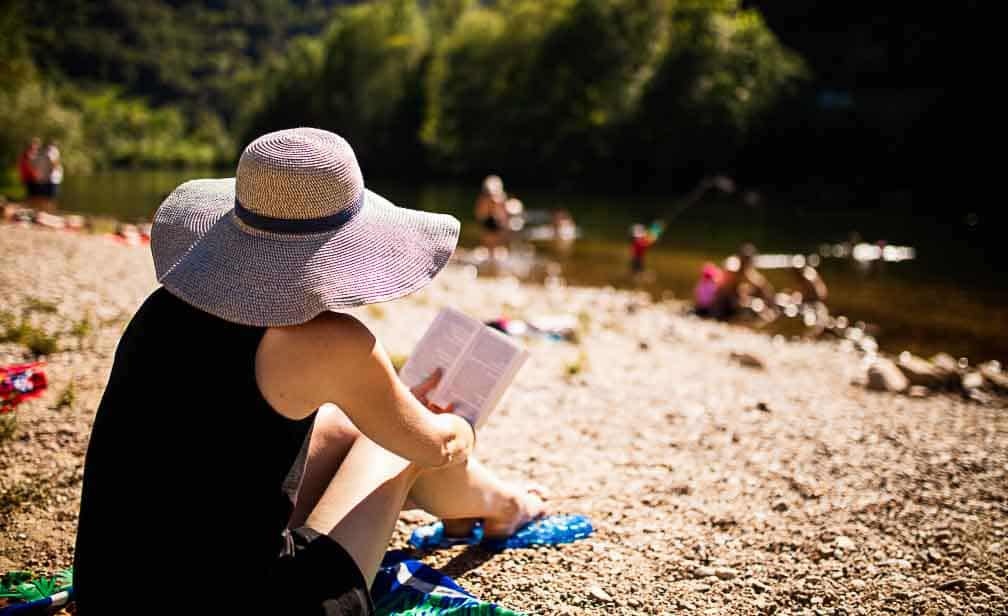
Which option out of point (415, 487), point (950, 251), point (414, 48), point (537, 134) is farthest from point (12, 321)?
point (414, 48)

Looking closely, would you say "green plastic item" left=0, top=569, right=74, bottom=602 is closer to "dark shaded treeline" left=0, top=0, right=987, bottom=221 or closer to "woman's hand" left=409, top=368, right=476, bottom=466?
"woman's hand" left=409, top=368, right=476, bottom=466

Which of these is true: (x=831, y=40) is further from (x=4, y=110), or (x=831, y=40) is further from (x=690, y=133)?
(x=4, y=110)

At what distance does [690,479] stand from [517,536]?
4.24 feet

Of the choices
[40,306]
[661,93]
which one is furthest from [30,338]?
[661,93]

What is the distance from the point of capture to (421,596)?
2.73 m

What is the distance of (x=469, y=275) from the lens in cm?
1416

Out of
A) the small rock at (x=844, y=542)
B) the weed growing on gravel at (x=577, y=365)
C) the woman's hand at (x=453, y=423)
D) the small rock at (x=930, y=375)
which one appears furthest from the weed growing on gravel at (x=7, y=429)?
the small rock at (x=930, y=375)

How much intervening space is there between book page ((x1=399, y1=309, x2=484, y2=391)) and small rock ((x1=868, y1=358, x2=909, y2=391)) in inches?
224

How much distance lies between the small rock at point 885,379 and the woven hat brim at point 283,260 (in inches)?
247

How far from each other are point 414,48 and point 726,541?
66497 millimetres

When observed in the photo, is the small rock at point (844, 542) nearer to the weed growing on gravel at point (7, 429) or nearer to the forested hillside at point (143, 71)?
the weed growing on gravel at point (7, 429)

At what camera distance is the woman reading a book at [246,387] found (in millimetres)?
1913

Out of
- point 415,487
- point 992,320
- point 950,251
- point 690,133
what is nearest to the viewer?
point 415,487

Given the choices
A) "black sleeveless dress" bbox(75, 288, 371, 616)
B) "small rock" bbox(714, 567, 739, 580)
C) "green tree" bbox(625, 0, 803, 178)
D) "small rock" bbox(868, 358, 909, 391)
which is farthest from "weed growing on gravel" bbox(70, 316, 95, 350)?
"green tree" bbox(625, 0, 803, 178)
